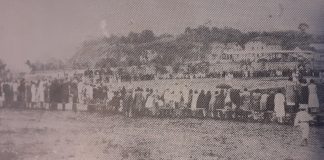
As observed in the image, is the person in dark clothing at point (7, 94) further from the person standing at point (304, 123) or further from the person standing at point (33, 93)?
the person standing at point (304, 123)

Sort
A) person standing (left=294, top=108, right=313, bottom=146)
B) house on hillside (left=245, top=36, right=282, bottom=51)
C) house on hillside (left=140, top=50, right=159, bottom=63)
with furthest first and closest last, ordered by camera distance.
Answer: house on hillside (left=140, top=50, right=159, bottom=63), house on hillside (left=245, top=36, right=282, bottom=51), person standing (left=294, top=108, right=313, bottom=146)

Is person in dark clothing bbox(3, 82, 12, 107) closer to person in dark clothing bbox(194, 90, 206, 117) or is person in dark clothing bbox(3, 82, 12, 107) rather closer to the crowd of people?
the crowd of people

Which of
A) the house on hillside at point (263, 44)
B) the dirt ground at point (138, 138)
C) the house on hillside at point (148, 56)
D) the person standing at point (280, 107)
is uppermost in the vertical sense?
the house on hillside at point (263, 44)

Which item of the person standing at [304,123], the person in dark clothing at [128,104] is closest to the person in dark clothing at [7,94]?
the person in dark clothing at [128,104]

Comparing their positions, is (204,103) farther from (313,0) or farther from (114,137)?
(313,0)

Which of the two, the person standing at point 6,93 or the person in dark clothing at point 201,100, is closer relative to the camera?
the person in dark clothing at point 201,100

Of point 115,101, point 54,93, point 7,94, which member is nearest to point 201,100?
point 115,101

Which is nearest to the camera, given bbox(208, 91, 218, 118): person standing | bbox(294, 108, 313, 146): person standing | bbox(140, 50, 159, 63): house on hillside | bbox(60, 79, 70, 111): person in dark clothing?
bbox(294, 108, 313, 146): person standing

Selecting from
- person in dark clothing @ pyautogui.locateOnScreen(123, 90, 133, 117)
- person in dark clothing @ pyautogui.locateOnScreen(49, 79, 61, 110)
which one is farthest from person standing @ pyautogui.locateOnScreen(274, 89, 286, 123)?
person in dark clothing @ pyautogui.locateOnScreen(49, 79, 61, 110)
